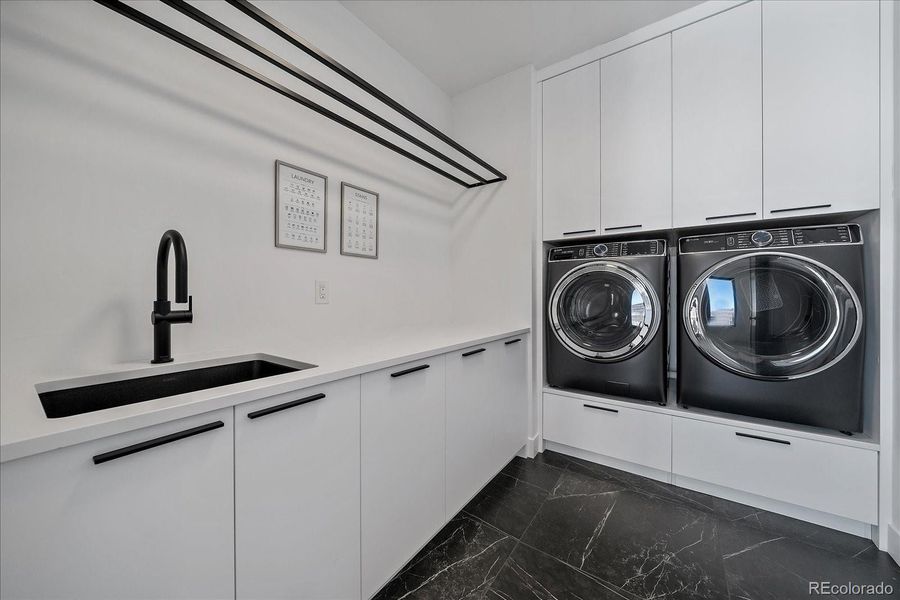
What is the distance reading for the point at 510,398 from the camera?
78.0 inches

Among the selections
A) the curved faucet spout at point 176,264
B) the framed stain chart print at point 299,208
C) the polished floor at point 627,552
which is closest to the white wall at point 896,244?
the polished floor at point 627,552

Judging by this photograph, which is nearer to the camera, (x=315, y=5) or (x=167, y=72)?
(x=167, y=72)

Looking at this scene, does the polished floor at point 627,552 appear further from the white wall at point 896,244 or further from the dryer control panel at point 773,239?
the dryer control panel at point 773,239

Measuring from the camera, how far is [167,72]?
45.6 inches

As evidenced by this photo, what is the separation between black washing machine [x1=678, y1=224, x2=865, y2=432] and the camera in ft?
4.75

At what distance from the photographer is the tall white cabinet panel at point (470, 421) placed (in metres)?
1.47

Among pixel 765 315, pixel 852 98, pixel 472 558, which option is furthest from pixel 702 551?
pixel 852 98

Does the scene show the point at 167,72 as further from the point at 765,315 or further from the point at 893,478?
the point at 893,478

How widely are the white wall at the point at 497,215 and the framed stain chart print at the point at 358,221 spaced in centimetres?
80

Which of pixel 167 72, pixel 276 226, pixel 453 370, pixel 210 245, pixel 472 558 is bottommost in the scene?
pixel 472 558

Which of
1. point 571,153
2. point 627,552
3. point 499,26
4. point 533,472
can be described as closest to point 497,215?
point 571,153

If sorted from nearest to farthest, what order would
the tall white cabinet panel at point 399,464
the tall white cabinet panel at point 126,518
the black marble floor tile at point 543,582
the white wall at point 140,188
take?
1. the tall white cabinet panel at point 126,518
2. the white wall at point 140,188
3. the tall white cabinet panel at point 399,464
4. the black marble floor tile at point 543,582

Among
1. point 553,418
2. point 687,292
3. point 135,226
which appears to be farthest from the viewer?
point 553,418

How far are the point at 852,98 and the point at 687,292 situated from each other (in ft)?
3.44
